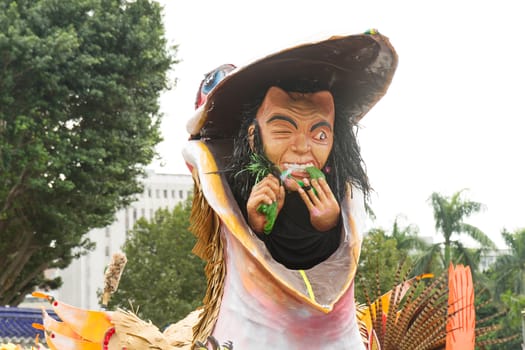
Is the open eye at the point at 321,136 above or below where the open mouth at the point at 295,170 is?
above

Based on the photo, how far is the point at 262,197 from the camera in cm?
373

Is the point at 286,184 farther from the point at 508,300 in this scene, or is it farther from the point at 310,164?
the point at 508,300

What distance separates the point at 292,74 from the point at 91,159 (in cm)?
979

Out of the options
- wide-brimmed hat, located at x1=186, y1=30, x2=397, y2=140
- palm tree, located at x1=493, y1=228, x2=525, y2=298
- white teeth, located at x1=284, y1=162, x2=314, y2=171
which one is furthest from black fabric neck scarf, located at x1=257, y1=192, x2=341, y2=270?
palm tree, located at x1=493, y1=228, x2=525, y2=298

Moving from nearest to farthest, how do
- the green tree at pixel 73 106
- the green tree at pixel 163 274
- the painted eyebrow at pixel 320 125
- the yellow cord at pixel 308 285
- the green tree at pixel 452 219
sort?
the yellow cord at pixel 308 285 → the painted eyebrow at pixel 320 125 → the green tree at pixel 73 106 → the green tree at pixel 163 274 → the green tree at pixel 452 219

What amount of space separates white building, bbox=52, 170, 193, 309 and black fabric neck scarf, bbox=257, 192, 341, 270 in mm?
34060

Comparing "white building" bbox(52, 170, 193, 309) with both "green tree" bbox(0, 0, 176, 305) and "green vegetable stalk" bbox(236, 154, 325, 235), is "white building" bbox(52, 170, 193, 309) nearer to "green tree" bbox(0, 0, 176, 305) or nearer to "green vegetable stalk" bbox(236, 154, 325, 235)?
"green tree" bbox(0, 0, 176, 305)

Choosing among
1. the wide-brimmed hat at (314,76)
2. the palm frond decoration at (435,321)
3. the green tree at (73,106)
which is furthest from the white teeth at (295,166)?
the green tree at (73,106)

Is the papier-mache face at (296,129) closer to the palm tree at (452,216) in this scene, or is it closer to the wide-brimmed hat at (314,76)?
the wide-brimmed hat at (314,76)

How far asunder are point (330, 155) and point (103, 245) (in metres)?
40.1

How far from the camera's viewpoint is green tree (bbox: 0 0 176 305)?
12586mm

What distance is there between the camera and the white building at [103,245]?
41.1 m

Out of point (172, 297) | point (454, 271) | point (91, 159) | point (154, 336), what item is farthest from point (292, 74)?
point (172, 297)

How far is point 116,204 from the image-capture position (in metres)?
15.0
